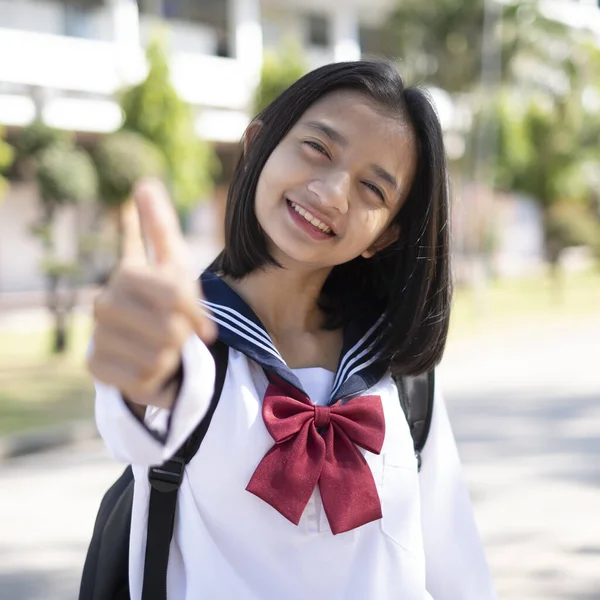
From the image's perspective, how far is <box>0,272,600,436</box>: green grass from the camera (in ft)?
24.5

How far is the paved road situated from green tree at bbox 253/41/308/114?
25.6ft

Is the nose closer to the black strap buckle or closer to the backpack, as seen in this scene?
the backpack

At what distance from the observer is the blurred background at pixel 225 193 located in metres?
4.79

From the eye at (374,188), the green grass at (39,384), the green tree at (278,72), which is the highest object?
the green tree at (278,72)

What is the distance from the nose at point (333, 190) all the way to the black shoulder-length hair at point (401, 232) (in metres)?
0.14

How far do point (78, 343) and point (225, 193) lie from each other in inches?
105

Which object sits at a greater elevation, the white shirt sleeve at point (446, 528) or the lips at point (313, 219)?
the lips at point (313, 219)

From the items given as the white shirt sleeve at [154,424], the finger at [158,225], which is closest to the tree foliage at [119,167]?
the white shirt sleeve at [154,424]

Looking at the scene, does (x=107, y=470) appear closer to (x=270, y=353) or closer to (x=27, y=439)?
(x=27, y=439)

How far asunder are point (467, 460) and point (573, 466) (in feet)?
2.12

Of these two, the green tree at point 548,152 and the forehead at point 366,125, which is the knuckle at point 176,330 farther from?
the green tree at point 548,152

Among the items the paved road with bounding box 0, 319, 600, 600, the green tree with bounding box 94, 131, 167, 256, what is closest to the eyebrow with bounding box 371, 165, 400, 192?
the paved road with bounding box 0, 319, 600, 600

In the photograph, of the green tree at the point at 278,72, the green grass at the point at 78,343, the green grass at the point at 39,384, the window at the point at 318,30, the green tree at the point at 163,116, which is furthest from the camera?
the window at the point at 318,30

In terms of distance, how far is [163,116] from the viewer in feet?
41.6
